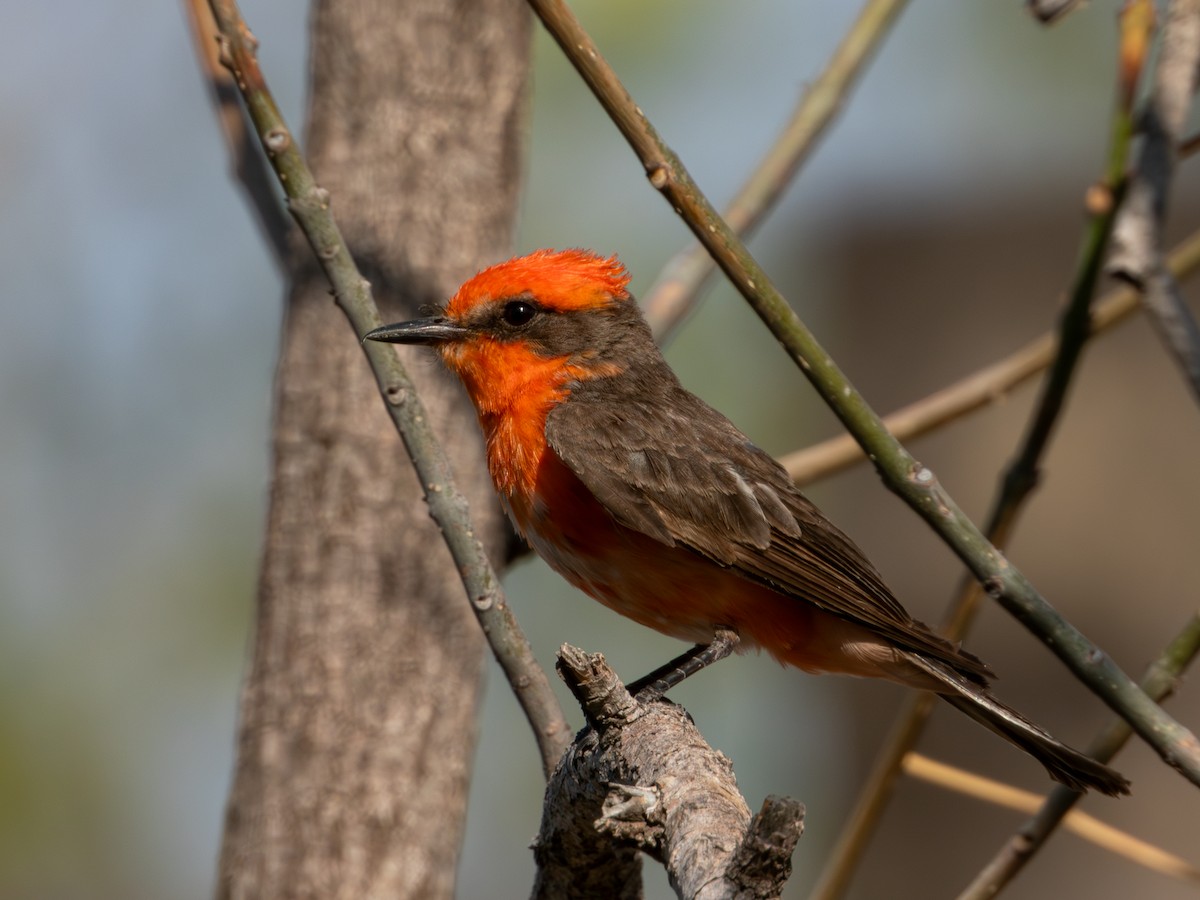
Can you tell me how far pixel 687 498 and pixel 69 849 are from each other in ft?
21.7

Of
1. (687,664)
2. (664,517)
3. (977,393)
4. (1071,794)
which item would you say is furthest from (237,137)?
(1071,794)

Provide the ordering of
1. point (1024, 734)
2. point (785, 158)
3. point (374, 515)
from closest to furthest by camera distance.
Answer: point (1024, 734) → point (785, 158) → point (374, 515)

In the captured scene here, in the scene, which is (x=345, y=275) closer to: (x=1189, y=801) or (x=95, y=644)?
(x=1189, y=801)

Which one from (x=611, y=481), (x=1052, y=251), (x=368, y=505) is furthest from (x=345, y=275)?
(x=1052, y=251)

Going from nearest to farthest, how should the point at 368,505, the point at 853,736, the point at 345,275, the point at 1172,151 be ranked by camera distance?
1. the point at 1172,151
2. the point at 345,275
3. the point at 368,505
4. the point at 853,736

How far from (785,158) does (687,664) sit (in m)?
1.63

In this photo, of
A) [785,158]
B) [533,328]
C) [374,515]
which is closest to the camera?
[785,158]

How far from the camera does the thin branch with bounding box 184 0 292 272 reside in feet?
14.9

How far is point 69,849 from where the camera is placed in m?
9.11

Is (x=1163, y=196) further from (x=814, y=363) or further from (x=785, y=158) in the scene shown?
(x=785, y=158)

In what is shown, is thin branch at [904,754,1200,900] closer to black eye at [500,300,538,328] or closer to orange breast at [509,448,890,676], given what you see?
orange breast at [509,448,890,676]

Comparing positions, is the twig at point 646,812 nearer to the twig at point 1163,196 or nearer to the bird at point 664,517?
the bird at point 664,517

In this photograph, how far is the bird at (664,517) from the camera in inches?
159

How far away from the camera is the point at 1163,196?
2650 millimetres
